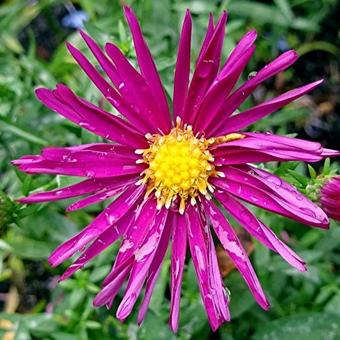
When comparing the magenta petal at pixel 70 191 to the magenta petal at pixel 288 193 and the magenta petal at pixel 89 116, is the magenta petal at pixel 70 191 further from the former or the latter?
the magenta petal at pixel 288 193

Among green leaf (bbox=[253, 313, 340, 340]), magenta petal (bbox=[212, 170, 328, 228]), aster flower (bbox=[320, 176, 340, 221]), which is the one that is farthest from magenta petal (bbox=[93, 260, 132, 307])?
green leaf (bbox=[253, 313, 340, 340])

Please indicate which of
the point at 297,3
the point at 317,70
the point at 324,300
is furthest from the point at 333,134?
the point at 324,300

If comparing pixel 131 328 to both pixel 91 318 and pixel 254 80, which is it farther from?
pixel 254 80

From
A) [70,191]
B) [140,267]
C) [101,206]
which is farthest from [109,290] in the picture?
[101,206]

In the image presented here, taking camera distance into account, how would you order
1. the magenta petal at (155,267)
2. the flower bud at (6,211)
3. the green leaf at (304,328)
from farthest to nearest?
the green leaf at (304,328)
the flower bud at (6,211)
the magenta petal at (155,267)

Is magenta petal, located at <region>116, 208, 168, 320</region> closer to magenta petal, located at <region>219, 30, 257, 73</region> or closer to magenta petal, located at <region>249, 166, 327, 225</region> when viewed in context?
magenta petal, located at <region>249, 166, 327, 225</region>

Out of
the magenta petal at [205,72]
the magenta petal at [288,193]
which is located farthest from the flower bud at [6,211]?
the magenta petal at [288,193]

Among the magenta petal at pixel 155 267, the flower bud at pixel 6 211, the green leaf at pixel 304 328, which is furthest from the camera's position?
the green leaf at pixel 304 328
